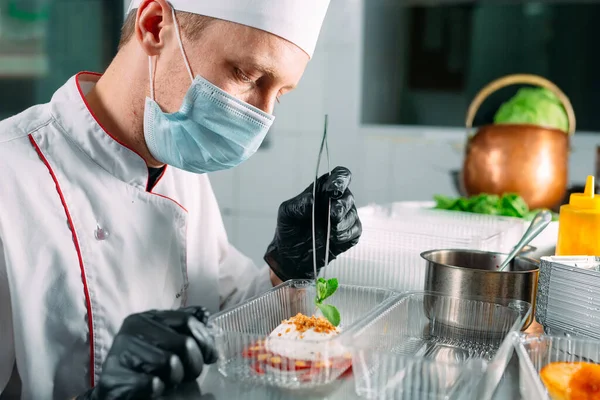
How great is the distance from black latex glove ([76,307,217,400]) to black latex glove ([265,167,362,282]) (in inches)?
18.6

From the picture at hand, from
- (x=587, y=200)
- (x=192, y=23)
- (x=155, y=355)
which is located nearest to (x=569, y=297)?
(x=587, y=200)

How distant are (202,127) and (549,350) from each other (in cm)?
73

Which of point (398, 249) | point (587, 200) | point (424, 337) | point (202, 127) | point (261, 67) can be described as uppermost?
point (261, 67)

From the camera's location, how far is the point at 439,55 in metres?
3.62

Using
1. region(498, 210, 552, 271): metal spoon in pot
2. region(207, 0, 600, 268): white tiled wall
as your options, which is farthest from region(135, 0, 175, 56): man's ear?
region(207, 0, 600, 268): white tiled wall

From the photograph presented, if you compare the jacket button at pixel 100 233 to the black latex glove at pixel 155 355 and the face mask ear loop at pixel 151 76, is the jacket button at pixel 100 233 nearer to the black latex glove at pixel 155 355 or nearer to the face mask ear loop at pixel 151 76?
the face mask ear loop at pixel 151 76

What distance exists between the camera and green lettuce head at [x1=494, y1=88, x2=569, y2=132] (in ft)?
6.93

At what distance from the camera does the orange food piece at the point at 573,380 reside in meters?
0.79

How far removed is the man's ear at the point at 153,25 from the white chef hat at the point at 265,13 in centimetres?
2

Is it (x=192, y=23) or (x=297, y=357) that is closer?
(x=297, y=357)

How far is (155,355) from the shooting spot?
0.77 m

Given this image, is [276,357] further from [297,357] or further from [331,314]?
[331,314]

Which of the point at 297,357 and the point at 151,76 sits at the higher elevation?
the point at 151,76

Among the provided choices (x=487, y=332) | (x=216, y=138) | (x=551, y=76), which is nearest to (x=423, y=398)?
(x=487, y=332)
